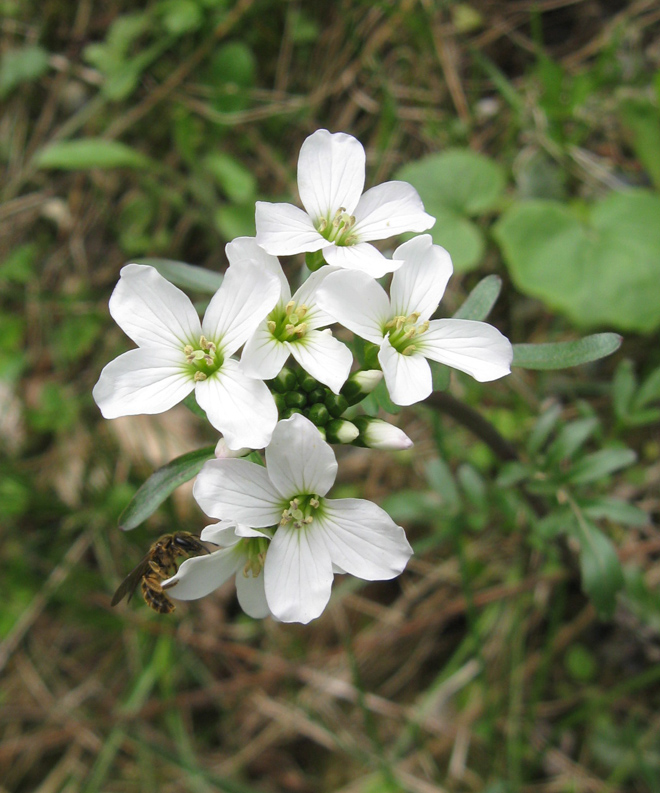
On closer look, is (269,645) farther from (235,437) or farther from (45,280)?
(45,280)

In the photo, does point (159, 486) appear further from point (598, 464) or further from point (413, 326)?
point (598, 464)

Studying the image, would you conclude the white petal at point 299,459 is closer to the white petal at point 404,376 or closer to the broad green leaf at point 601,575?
the white petal at point 404,376

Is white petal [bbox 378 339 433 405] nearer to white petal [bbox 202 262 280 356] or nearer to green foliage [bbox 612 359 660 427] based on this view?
white petal [bbox 202 262 280 356]

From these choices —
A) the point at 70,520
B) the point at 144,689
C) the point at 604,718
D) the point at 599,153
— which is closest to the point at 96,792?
the point at 144,689

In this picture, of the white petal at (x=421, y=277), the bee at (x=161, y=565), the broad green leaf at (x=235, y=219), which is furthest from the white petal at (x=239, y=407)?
the broad green leaf at (x=235, y=219)

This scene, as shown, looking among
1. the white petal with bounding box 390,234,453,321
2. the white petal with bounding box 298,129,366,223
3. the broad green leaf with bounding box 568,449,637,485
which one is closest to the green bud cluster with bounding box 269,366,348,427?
the white petal with bounding box 390,234,453,321

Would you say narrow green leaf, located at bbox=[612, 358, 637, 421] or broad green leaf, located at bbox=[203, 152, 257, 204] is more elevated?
broad green leaf, located at bbox=[203, 152, 257, 204]

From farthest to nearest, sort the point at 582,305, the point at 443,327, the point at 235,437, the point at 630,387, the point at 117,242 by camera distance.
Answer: the point at 117,242, the point at 582,305, the point at 630,387, the point at 443,327, the point at 235,437
